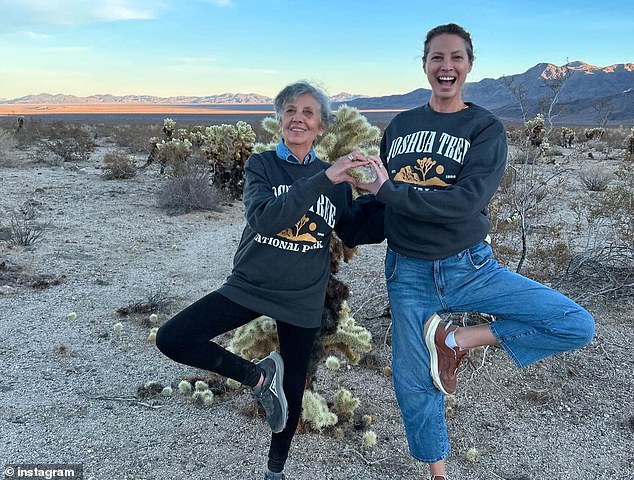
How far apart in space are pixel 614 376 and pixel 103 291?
4.86m

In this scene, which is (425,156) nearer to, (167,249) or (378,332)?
(378,332)

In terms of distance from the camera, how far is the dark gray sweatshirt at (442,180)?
2295 millimetres

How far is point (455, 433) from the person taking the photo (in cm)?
338

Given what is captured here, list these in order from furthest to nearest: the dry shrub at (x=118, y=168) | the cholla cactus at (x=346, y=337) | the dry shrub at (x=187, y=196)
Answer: the dry shrub at (x=118, y=168)
the dry shrub at (x=187, y=196)
the cholla cactus at (x=346, y=337)

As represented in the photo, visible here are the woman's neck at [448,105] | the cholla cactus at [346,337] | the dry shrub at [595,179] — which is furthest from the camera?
the dry shrub at [595,179]

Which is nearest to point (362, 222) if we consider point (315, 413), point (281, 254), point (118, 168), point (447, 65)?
point (281, 254)

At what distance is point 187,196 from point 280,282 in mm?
8125

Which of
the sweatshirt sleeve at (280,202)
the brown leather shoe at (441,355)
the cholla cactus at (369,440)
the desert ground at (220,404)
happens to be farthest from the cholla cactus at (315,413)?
the sweatshirt sleeve at (280,202)

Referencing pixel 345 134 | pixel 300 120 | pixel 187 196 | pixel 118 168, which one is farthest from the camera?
pixel 118 168

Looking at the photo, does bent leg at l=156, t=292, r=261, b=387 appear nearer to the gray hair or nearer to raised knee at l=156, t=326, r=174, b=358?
raised knee at l=156, t=326, r=174, b=358

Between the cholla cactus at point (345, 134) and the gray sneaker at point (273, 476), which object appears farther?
the cholla cactus at point (345, 134)

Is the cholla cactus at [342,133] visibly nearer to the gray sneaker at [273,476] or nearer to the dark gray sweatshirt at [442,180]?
the dark gray sweatshirt at [442,180]

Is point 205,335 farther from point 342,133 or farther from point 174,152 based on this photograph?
point 174,152

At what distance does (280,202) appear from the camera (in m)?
2.32
